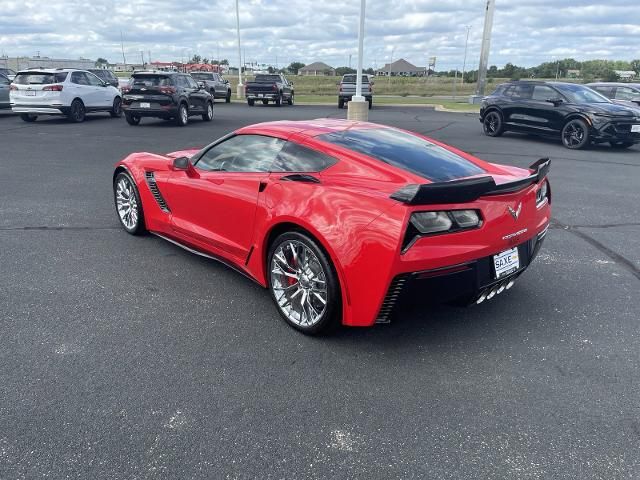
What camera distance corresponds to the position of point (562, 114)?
43.1 feet

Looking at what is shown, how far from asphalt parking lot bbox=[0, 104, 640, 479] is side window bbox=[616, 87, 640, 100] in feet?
48.0

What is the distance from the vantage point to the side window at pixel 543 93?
13.6 metres

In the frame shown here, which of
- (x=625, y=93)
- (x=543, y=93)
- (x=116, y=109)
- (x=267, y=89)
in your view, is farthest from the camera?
(x=267, y=89)

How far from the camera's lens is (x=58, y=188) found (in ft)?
26.2

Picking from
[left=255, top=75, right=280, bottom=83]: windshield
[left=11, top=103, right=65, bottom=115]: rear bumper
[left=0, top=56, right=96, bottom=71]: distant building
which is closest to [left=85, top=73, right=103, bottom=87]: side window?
[left=11, top=103, right=65, bottom=115]: rear bumper

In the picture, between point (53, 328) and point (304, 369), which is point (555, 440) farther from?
point (53, 328)

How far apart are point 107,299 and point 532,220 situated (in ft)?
10.7

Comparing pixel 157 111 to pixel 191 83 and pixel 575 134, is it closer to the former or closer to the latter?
pixel 191 83

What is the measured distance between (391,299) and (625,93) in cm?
1815

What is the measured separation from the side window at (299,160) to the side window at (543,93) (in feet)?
39.1

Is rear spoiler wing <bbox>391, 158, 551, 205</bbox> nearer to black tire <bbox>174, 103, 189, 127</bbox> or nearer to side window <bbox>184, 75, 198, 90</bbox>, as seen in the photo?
black tire <bbox>174, 103, 189, 127</bbox>

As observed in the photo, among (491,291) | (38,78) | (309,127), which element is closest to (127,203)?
(309,127)

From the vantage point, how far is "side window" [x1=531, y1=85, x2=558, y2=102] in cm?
1357

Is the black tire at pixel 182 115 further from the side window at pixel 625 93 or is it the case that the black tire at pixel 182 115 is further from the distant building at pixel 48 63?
the distant building at pixel 48 63
